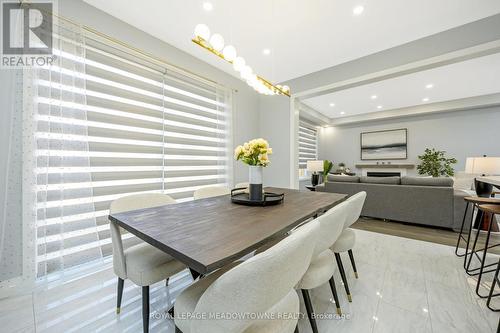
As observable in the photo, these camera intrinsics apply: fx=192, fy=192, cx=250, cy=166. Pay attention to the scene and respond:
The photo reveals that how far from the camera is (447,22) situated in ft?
7.27

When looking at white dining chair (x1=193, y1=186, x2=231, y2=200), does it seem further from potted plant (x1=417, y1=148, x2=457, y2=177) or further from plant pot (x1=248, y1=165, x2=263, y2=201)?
potted plant (x1=417, y1=148, x2=457, y2=177)

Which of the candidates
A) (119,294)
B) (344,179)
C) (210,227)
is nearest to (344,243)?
(210,227)

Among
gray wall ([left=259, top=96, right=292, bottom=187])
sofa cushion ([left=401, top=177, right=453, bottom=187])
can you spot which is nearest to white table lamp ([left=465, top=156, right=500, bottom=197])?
sofa cushion ([left=401, top=177, right=453, bottom=187])

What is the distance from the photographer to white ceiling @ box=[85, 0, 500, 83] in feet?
6.46

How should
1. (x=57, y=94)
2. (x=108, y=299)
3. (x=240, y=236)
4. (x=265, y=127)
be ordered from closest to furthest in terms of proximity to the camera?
(x=240, y=236), (x=108, y=299), (x=57, y=94), (x=265, y=127)

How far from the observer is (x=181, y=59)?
9.04 ft

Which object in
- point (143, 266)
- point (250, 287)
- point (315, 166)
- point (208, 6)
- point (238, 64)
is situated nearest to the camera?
point (250, 287)

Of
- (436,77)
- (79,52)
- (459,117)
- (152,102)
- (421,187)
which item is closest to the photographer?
(79,52)

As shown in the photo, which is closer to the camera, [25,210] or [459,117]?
[25,210]

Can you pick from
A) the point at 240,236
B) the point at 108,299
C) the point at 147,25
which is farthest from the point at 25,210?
the point at 147,25

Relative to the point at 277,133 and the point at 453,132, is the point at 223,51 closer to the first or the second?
the point at 277,133

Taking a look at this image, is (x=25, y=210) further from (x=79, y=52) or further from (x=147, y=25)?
(x=147, y=25)

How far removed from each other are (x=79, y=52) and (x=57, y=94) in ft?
1.55

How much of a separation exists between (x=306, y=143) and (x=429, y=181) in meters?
3.90
